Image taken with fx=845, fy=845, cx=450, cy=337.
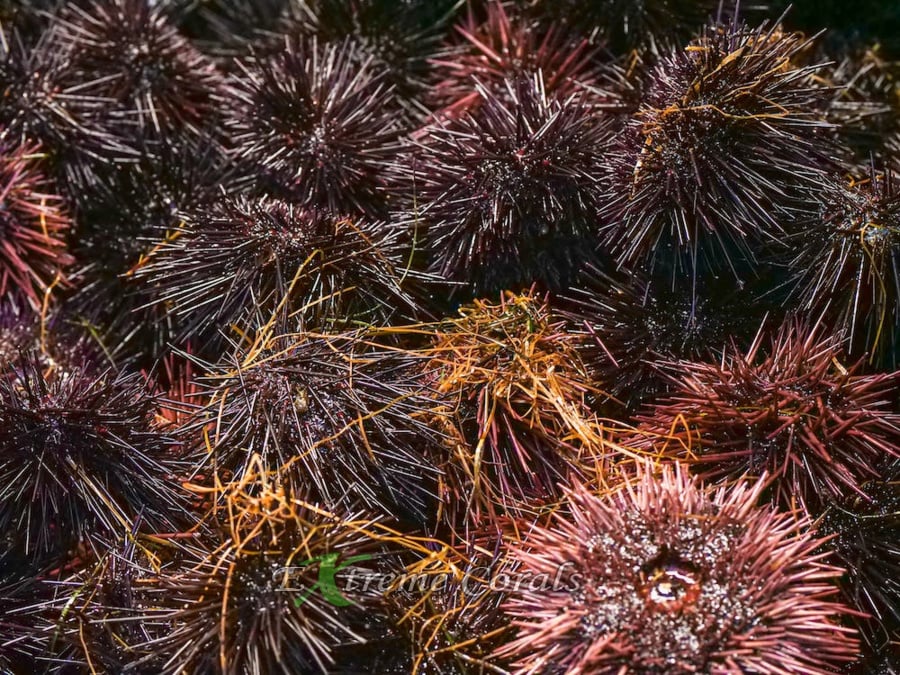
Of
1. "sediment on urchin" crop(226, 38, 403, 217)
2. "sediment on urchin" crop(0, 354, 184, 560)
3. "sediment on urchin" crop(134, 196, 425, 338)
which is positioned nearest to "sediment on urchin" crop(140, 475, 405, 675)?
"sediment on urchin" crop(0, 354, 184, 560)

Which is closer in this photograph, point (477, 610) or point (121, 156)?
point (477, 610)

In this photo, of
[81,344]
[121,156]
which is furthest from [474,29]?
[81,344]

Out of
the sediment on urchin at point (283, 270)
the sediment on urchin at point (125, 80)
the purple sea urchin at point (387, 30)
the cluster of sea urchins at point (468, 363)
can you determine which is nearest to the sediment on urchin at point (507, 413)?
the cluster of sea urchins at point (468, 363)

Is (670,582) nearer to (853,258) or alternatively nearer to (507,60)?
(853,258)

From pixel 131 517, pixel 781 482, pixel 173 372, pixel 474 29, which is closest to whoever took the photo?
pixel 781 482

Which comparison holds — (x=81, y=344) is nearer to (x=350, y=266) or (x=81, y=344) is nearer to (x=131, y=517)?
(x=131, y=517)

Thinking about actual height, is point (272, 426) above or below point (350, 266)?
below

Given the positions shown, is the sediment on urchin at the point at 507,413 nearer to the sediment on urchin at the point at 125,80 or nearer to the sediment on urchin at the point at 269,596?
the sediment on urchin at the point at 269,596
